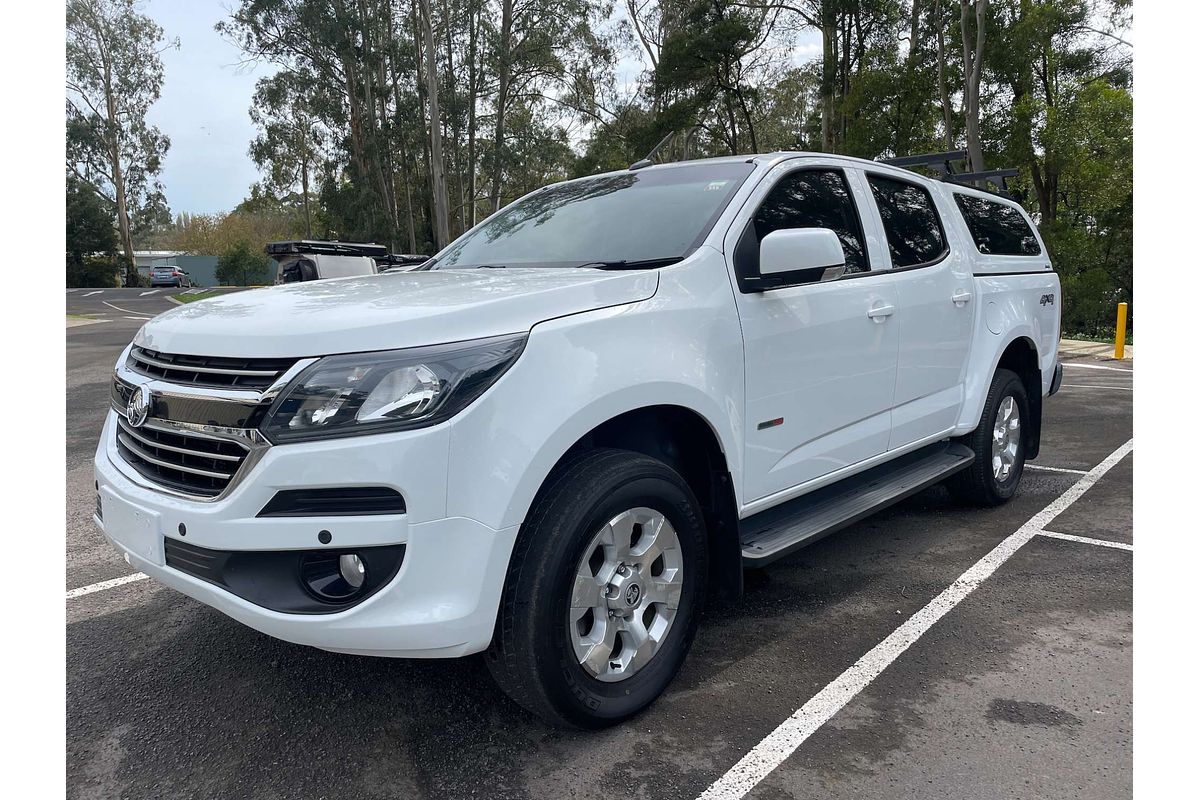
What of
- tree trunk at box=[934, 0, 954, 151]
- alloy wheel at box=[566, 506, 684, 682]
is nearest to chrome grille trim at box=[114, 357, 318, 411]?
alloy wheel at box=[566, 506, 684, 682]

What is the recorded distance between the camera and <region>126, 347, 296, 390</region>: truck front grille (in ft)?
7.45

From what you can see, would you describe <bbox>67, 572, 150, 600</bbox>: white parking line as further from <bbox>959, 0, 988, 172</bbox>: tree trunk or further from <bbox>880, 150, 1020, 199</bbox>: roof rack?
<bbox>959, 0, 988, 172</bbox>: tree trunk

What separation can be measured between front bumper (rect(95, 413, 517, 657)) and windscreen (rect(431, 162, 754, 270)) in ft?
4.13

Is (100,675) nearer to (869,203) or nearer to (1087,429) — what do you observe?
(869,203)

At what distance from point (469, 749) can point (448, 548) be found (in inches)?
30.4

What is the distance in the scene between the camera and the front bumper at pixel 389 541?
2166 millimetres

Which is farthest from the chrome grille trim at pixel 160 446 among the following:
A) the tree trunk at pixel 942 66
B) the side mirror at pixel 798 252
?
the tree trunk at pixel 942 66

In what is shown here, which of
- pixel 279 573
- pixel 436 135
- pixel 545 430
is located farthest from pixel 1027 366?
pixel 436 135

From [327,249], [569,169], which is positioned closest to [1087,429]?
[327,249]

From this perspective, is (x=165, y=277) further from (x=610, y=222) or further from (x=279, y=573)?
(x=279, y=573)

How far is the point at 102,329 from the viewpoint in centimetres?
2014

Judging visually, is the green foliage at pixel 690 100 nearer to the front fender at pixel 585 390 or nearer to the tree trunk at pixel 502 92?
the tree trunk at pixel 502 92

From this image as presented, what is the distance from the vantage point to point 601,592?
2.59m

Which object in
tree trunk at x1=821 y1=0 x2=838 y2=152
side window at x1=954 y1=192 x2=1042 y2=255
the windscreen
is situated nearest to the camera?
the windscreen
